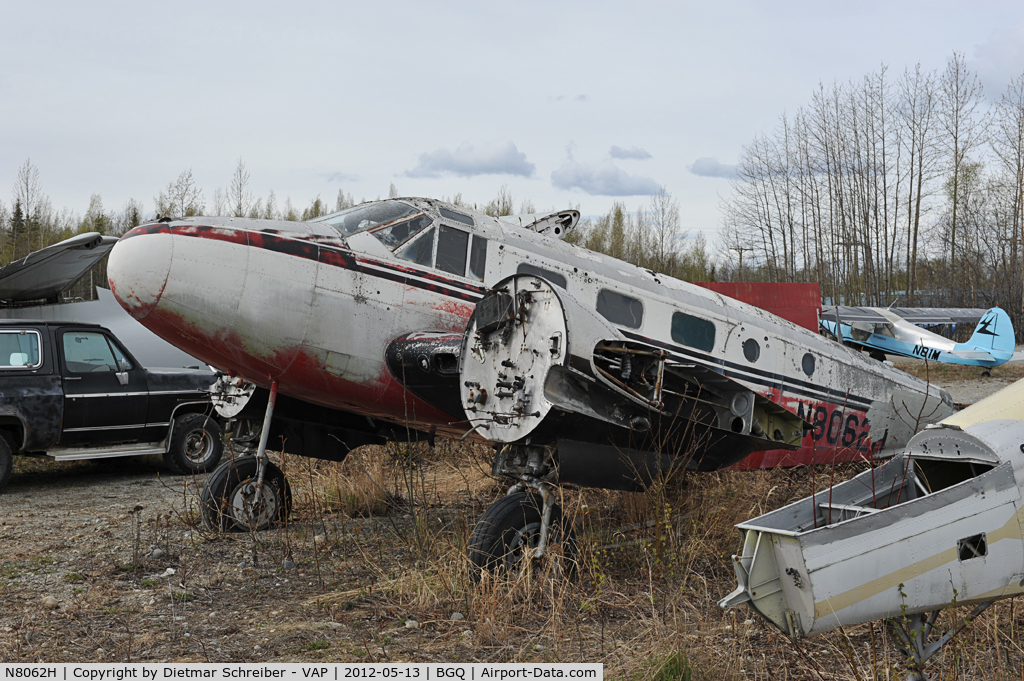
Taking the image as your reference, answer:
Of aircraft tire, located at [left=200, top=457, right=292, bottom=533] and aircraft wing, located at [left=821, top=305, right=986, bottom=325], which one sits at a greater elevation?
aircraft wing, located at [left=821, top=305, right=986, bottom=325]

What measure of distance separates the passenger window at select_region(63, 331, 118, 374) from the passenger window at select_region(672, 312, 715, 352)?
27.0 ft

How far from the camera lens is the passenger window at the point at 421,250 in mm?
6098

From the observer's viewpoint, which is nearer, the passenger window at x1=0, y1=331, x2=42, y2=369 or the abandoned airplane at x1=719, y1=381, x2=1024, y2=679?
the abandoned airplane at x1=719, y1=381, x2=1024, y2=679

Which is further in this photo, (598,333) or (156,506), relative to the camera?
(156,506)

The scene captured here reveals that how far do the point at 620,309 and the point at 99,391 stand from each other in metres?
7.75

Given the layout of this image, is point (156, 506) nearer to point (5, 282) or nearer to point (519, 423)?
point (519, 423)

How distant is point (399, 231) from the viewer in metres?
6.14

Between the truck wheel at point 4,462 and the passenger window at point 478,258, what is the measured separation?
7225 millimetres

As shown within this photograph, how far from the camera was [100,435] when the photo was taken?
10469mm

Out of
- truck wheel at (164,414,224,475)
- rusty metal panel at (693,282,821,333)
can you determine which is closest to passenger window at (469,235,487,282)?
truck wheel at (164,414,224,475)

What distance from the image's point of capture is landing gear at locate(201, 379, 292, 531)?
6.95 meters

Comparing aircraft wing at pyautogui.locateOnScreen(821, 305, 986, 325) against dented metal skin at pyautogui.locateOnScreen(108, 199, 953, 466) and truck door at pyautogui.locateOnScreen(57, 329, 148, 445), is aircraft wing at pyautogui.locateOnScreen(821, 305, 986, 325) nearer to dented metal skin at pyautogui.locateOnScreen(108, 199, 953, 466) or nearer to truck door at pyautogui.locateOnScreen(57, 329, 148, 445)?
dented metal skin at pyautogui.locateOnScreen(108, 199, 953, 466)

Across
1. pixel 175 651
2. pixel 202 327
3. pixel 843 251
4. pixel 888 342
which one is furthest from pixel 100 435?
pixel 843 251

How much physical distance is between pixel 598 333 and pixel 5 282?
15858mm
